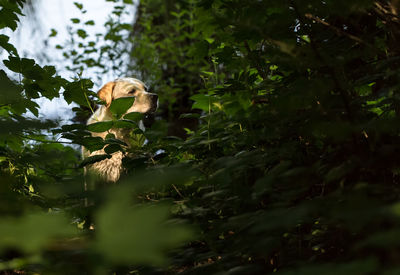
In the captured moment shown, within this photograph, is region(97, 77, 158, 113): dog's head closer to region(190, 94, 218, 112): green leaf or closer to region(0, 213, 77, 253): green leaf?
region(190, 94, 218, 112): green leaf

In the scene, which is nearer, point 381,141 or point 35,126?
point 35,126

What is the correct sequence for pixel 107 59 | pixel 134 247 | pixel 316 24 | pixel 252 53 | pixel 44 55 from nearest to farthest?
1. pixel 134 247
2. pixel 316 24
3. pixel 252 53
4. pixel 44 55
5. pixel 107 59

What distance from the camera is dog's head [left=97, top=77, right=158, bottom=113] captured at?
3723mm

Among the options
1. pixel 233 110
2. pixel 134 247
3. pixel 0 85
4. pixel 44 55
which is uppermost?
pixel 44 55

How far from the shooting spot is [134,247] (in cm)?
40

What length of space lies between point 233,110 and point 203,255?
0.49m

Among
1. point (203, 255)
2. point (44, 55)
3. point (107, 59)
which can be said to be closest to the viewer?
point (203, 255)

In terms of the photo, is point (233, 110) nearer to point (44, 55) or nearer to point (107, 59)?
point (44, 55)

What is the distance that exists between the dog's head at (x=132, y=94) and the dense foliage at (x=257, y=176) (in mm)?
1593

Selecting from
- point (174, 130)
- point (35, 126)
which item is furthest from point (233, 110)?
point (174, 130)

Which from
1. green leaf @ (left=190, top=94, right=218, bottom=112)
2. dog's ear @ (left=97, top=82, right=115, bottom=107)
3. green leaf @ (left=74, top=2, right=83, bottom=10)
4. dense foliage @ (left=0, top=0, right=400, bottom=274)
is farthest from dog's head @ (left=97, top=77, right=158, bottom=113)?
green leaf @ (left=74, top=2, right=83, bottom=10)

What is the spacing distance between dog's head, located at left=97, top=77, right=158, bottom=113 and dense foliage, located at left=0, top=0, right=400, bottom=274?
1.59m

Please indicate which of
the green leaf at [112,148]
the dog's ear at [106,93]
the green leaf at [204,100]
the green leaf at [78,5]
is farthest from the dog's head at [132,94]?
the green leaf at [78,5]

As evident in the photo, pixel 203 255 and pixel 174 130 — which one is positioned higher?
pixel 174 130
